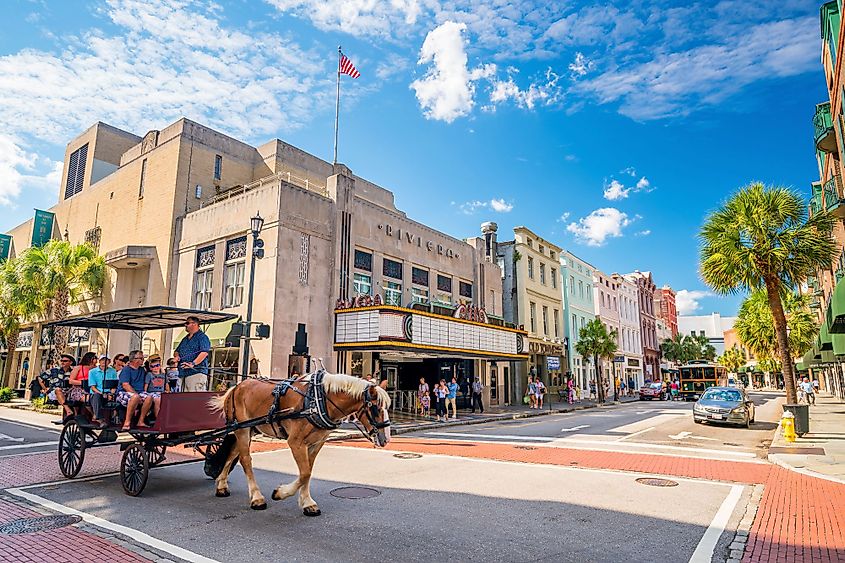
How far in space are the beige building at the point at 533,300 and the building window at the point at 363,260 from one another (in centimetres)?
1526

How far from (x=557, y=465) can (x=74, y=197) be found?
38.4 meters

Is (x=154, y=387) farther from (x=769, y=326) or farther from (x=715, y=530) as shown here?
(x=769, y=326)

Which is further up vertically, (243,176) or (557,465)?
(243,176)

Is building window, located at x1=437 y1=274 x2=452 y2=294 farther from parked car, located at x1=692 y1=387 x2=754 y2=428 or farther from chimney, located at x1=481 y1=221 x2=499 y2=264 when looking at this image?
parked car, located at x1=692 y1=387 x2=754 y2=428

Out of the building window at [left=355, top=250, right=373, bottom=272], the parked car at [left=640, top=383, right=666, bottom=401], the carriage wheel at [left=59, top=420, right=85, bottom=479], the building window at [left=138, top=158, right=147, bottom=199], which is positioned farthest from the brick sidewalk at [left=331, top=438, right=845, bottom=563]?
the parked car at [left=640, top=383, right=666, bottom=401]

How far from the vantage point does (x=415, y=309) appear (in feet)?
78.8

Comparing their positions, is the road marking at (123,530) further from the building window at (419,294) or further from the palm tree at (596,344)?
the palm tree at (596,344)

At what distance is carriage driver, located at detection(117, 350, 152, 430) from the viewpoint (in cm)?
850

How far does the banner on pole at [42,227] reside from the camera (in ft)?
126

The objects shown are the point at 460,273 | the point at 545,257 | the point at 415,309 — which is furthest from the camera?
the point at 545,257

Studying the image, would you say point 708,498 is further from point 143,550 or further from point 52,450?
point 52,450

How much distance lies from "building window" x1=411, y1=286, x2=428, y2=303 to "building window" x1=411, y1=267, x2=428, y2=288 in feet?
1.11

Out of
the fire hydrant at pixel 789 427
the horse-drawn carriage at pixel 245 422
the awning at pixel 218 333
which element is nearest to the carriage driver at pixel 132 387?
the horse-drawn carriage at pixel 245 422

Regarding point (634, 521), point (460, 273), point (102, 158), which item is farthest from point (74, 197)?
point (634, 521)
